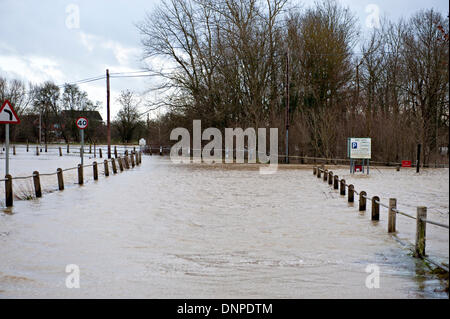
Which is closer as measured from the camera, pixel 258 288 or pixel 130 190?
pixel 258 288

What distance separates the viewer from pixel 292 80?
139 ft

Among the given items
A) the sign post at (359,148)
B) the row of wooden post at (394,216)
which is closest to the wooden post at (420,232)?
the row of wooden post at (394,216)

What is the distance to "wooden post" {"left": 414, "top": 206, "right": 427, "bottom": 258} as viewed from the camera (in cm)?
788

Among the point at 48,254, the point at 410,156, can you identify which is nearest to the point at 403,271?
the point at 48,254

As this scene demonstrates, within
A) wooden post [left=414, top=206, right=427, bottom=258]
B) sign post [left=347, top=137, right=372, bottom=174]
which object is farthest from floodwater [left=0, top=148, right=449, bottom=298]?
sign post [left=347, top=137, right=372, bottom=174]

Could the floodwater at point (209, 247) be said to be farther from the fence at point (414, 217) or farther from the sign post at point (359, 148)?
the sign post at point (359, 148)

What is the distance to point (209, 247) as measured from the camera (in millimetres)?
9195

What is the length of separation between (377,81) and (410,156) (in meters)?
11.4

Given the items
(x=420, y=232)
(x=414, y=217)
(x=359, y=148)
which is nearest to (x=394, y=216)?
(x=414, y=217)

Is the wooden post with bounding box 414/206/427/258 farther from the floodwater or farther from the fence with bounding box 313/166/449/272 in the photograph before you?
the floodwater

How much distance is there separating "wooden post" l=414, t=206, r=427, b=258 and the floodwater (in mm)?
181

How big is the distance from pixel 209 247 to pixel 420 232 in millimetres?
3490

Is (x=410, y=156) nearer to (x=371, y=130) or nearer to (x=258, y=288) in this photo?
(x=371, y=130)

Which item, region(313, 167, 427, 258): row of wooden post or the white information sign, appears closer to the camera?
region(313, 167, 427, 258): row of wooden post
